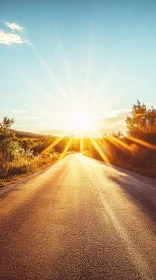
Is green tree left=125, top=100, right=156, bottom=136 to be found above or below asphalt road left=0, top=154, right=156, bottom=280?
above

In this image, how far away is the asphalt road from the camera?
3223 millimetres

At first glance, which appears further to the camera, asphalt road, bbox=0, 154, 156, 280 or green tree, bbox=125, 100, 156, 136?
green tree, bbox=125, 100, 156, 136

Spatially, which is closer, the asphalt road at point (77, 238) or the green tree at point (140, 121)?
the asphalt road at point (77, 238)

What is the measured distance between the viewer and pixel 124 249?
3.88m

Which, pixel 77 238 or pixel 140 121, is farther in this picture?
pixel 140 121

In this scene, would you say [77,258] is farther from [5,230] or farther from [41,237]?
[5,230]

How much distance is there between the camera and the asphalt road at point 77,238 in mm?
3223

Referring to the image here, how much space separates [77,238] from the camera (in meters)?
4.34

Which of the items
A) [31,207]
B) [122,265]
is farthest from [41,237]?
[31,207]

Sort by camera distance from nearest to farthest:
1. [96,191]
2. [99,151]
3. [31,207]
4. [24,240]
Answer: [24,240] → [31,207] → [96,191] → [99,151]

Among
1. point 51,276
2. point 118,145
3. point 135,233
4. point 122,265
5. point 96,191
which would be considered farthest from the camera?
point 118,145

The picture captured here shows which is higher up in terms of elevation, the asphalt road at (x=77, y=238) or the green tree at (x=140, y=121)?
the green tree at (x=140, y=121)

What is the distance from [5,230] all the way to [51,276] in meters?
1.95

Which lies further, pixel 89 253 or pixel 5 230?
pixel 5 230
